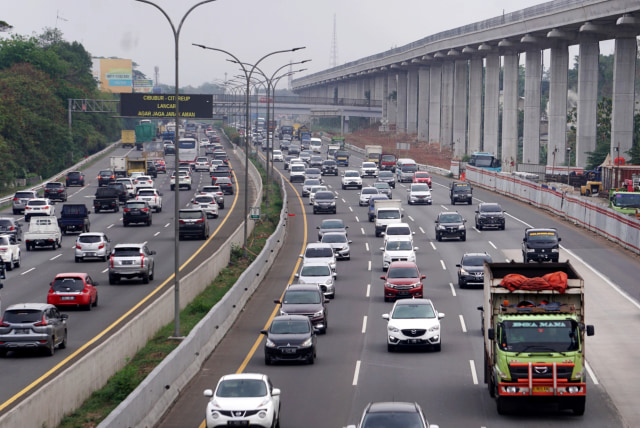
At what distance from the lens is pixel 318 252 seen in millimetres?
49938

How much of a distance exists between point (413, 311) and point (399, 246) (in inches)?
739

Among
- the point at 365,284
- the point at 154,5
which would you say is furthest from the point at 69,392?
the point at 365,284

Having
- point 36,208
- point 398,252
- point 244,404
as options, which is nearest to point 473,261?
point 398,252

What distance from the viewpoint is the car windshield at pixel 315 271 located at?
44.2 metres

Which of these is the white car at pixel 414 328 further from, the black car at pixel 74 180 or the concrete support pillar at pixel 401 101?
the concrete support pillar at pixel 401 101

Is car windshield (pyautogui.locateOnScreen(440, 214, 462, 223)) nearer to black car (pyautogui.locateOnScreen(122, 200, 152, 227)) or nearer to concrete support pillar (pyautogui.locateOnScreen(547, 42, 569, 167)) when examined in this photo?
black car (pyautogui.locateOnScreen(122, 200, 152, 227))

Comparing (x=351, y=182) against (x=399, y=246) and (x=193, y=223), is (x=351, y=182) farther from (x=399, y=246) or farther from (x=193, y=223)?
(x=399, y=246)

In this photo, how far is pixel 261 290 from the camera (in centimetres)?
4638

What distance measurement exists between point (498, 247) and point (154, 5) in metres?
30.4

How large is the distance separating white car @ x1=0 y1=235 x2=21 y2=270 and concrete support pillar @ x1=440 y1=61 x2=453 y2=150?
342ft

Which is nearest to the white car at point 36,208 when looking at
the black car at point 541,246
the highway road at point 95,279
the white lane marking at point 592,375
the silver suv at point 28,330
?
the highway road at point 95,279

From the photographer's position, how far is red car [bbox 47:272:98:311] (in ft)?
129

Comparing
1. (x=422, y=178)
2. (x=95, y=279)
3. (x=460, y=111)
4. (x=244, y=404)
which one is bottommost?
(x=95, y=279)

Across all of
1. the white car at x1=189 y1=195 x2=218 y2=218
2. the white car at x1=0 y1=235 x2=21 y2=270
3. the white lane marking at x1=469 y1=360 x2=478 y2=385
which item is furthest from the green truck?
the white car at x1=189 y1=195 x2=218 y2=218
